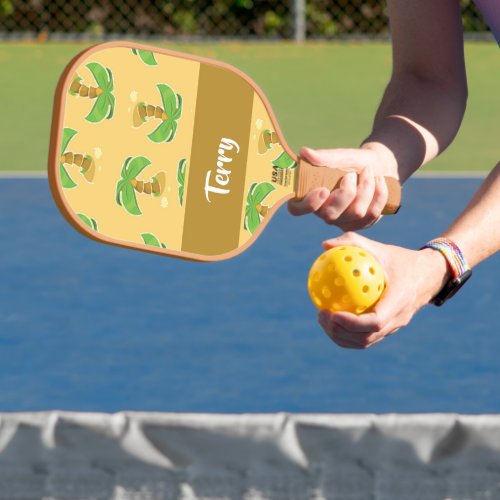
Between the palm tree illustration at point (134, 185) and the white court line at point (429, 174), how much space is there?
16.3 ft

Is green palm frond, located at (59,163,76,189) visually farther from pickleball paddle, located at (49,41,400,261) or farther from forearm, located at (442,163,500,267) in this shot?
forearm, located at (442,163,500,267)

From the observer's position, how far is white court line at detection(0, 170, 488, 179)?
728cm

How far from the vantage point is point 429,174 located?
7.40m

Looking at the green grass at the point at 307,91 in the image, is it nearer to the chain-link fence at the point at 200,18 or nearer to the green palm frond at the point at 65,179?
the chain-link fence at the point at 200,18

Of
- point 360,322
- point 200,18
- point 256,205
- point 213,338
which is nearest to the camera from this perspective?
point 360,322

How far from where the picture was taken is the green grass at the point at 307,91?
8.05 m

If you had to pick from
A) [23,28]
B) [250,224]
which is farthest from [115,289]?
[23,28]

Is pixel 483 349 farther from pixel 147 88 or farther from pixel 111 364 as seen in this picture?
pixel 147 88

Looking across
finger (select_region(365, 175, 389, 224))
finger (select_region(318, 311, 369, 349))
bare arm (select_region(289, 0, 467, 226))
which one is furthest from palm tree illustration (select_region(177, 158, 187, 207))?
finger (select_region(318, 311, 369, 349))

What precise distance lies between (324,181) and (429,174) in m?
4.99

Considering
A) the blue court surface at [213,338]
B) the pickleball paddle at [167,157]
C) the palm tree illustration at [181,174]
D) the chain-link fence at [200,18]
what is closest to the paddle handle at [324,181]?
the pickleball paddle at [167,157]

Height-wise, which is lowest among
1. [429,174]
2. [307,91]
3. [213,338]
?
[307,91]

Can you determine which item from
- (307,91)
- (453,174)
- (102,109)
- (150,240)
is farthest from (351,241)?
(307,91)

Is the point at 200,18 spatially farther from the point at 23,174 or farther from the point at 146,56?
the point at 146,56
